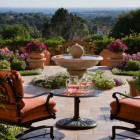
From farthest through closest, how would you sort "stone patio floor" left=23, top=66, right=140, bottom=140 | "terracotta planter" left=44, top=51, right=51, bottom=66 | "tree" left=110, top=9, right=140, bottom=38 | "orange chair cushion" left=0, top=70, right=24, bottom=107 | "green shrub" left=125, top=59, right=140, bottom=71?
"tree" left=110, top=9, right=140, bottom=38, "terracotta planter" left=44, top=51, right=51, bottom=66, "green shrub" left=125, top=59, right=140, bottom=71, "stone patio floor" left=23, top=66, right=140, bottom=140, "orange chair cushion" left=0, top=70, right=24, bottom=107

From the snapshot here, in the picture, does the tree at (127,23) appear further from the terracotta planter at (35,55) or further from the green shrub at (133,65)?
the green shrub at (133,65)

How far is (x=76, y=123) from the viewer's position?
6.00 m

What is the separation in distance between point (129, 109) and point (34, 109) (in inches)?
45.2

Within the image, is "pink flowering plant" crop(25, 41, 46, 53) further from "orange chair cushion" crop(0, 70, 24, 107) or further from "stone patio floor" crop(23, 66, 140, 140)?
"orange chair cushion" crop(0, 70, 24, 107)

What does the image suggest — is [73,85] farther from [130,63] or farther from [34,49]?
[34,49]

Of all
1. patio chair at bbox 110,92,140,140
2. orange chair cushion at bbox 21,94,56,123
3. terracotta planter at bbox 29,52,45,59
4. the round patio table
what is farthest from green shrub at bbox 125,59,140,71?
orange chair cushion at bbox 21,94,56,123

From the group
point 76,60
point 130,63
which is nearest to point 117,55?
point 130,63

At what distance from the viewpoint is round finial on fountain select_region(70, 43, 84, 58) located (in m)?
9.07

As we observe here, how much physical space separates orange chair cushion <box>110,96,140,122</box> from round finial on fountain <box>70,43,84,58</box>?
3784mm

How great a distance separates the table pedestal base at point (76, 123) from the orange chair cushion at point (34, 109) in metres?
0.59

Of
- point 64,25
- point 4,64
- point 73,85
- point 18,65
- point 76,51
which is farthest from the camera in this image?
point 64,25

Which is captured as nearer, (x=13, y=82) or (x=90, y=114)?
(x=13, y=82)

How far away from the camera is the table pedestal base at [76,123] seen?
19.4 ft

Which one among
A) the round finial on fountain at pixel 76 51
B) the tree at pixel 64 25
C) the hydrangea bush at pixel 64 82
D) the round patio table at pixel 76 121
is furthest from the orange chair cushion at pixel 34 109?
the tree at pixel 64 25
